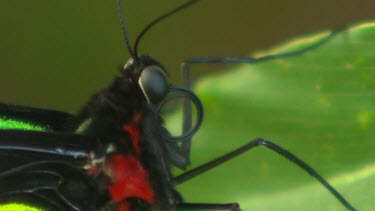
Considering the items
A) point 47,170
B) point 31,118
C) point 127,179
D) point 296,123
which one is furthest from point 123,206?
point 296,123

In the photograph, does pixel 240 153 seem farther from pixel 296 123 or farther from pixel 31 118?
pixel 31 118

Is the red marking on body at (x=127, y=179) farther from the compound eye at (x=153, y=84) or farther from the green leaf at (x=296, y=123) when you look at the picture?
the green leaf at (x=296, y=123)

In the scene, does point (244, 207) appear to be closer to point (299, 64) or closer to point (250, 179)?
point (250, 179)

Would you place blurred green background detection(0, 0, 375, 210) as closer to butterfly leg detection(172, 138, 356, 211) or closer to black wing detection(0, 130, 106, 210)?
butterfly leg detection(172, 138, 356, 211)

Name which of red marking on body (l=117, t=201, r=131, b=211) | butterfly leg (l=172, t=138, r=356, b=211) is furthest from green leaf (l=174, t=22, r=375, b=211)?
red marking on body (l=117, t=201, r=131, b=211)

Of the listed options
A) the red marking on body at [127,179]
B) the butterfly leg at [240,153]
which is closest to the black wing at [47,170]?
the red marking on body at [127,179]

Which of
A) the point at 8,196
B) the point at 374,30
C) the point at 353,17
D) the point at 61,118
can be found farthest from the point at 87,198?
the point at 353,17
